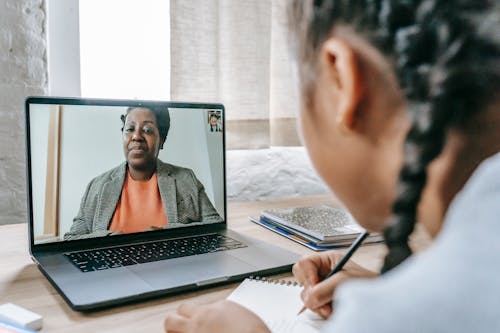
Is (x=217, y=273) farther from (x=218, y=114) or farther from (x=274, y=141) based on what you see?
(x=274, y=141)

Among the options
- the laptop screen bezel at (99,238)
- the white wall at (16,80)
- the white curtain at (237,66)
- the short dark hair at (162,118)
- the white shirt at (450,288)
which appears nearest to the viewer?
the white shirt at (450,288)

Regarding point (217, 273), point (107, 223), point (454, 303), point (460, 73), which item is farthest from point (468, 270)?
point (107, 223)

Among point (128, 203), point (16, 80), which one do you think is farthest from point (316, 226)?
point (16, 80)

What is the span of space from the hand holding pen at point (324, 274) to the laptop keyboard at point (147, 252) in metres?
0.18

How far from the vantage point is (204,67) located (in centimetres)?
128

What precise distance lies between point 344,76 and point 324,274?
380 millimetres

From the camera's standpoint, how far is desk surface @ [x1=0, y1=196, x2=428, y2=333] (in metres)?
0.51

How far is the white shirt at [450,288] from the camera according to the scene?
0.23 meters

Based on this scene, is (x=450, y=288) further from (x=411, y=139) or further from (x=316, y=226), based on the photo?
(x=316, y=226)

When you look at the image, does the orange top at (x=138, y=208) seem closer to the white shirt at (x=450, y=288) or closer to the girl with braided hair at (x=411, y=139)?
the girl with braided hair at (x=411, y=139)

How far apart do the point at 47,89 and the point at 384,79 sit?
3.33 ft

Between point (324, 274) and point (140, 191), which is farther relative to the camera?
point (140, 191)

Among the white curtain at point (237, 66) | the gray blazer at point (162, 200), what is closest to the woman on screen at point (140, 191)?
the gray blazer at point (162, 200)

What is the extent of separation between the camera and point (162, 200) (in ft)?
2.77
